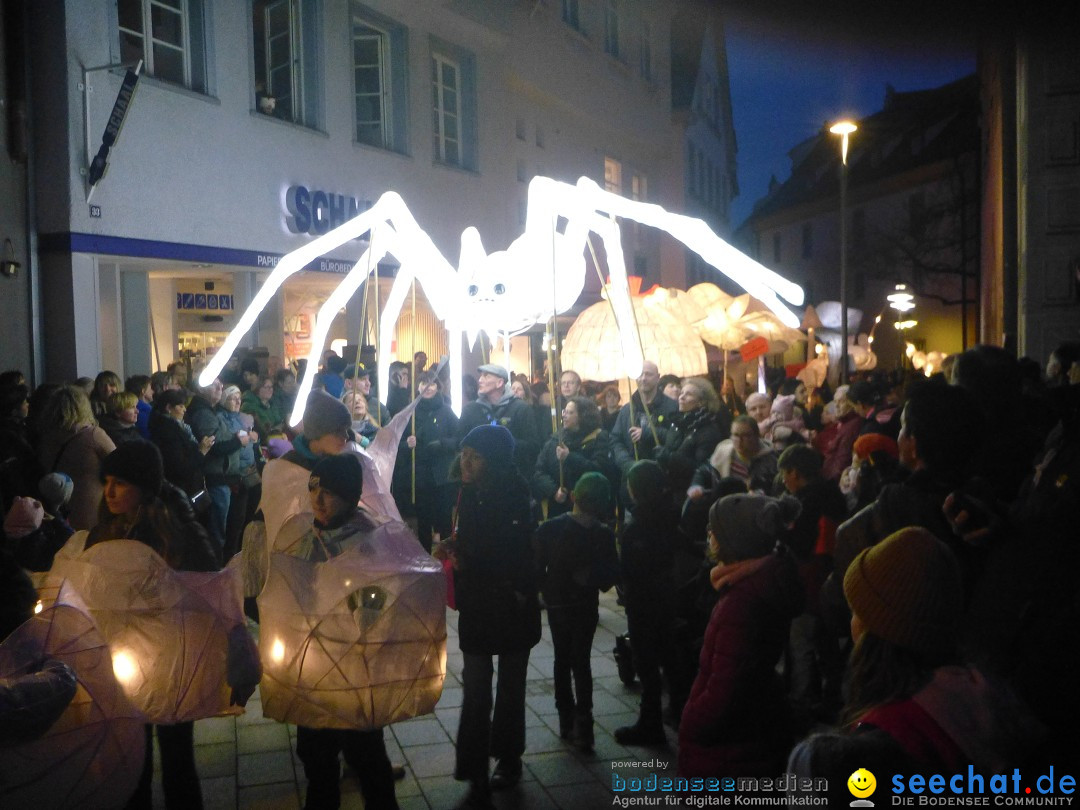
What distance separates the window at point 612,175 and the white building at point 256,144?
2909mm

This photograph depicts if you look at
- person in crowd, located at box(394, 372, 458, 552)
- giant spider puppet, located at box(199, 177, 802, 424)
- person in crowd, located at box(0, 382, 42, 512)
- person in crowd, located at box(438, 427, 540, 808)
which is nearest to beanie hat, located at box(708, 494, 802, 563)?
person in crowd, located at box(438, 427, 540, 808)

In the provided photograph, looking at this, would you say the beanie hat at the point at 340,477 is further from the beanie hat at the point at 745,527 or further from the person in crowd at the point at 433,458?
the person in crowd at the point at 433,458

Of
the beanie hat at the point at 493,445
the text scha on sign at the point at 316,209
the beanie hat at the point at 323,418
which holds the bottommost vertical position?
the beanie hat at the point at 493,445

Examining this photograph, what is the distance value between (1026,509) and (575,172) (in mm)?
21360

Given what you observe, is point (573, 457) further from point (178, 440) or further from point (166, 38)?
point (166, 38)

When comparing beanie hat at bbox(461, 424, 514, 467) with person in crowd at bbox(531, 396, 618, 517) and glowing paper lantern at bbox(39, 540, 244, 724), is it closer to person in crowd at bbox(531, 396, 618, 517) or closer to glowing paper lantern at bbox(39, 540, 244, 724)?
glowing paper lantern at bbox(39, 540, 244, 724)

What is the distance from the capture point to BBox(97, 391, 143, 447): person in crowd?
7379 millimetres

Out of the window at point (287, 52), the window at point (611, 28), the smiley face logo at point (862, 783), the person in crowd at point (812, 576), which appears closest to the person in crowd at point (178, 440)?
the person in crowd at point (812, 576)

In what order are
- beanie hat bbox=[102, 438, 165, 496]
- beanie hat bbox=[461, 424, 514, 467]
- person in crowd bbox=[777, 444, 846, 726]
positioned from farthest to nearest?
person in crowd bbox=[777, 444, 846, 726], beanie hat bbox=[461, 424, 514, 467], beanie hat bbox=[102, 438, 165, 496]

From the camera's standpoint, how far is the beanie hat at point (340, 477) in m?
3.74

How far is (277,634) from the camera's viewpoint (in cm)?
352

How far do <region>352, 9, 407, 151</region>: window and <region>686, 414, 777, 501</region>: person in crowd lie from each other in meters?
12.1

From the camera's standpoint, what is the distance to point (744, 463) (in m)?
6.44

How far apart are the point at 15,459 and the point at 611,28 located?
75.7ft
